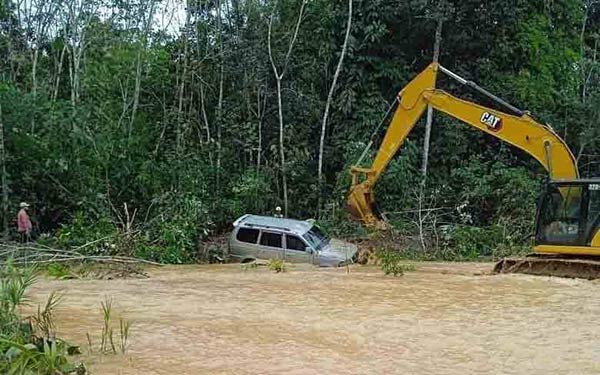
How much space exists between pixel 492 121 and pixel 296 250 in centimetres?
503

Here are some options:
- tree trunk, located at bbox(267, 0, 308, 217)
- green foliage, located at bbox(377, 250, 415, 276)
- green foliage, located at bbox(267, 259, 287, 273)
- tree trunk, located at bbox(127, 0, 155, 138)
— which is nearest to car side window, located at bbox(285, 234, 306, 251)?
green foliage, located at bbox(267, 259, 287, 273)

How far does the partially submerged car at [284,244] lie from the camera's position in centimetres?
1691

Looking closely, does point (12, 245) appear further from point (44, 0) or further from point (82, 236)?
point (44, 0)

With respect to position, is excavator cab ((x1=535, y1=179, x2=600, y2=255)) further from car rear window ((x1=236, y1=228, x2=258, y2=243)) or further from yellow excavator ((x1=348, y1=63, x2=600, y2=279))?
car rear window ((x1=236, y1=228, x2=258, y2=243))

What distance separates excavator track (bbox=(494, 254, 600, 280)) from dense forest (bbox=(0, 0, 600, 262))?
18.5 feet

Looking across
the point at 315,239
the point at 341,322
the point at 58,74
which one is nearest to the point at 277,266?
the point at 315,239

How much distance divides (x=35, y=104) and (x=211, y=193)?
17.7ft

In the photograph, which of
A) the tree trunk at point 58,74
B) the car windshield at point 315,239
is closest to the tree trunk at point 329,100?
the car windshield at point 315,239

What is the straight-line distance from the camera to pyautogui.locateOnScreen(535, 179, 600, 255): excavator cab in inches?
542

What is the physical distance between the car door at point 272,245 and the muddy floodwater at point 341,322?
82cm

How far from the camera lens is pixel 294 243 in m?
16.9

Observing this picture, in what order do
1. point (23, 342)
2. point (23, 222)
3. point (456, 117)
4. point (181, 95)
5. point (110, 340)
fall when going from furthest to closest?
point (181, 95) < point (23, 222) < point (456, 117) < point (110, 340) < point (23, 342)

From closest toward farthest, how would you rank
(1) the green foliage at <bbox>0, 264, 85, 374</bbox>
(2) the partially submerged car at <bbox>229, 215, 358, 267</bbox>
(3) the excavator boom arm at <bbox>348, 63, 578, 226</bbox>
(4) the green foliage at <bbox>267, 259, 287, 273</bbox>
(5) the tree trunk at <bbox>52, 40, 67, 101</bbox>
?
(1) the green foliage at <bbox>0, 264, 85, 374</bbox>, (3) the excavator boom arm at <bbox>348, 63, 578, 226</bbox>, (4) the green foliage at <bbox>267, 259, 287, 273</bbox>, (2) the partially submerged car at <bbox>229, 215, 358, 267</bbox>, (5) the tree trunk at <bbox>52, 40, 67, 101</bbox>

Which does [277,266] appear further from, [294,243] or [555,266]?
[555,266]
